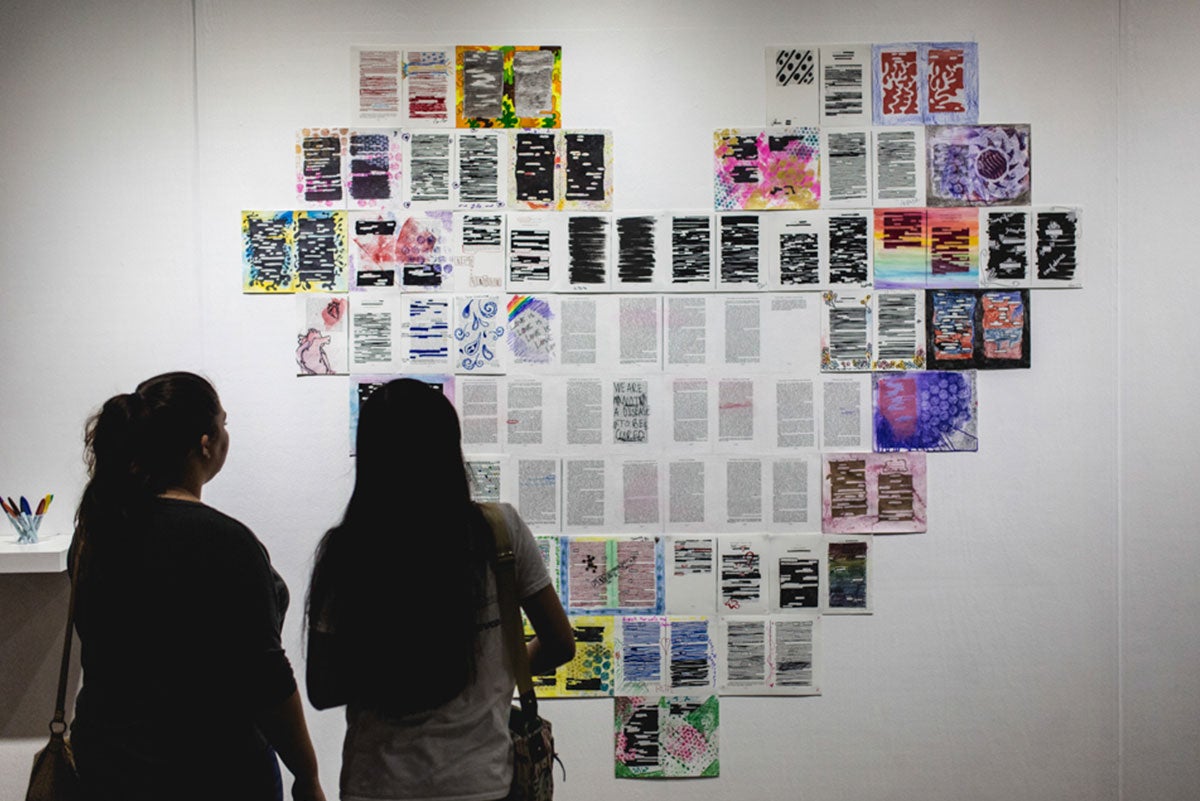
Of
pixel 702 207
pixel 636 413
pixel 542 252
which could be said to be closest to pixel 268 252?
pixel 542 252

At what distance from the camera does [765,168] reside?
8.74ft

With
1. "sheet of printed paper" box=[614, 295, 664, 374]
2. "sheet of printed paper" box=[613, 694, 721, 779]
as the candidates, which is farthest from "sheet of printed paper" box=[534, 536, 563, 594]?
"sheet of printed paper" box=[614, 295, 664, 374]

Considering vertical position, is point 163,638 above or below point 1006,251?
below

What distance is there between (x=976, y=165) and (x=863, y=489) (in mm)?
1012

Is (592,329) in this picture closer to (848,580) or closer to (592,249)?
(592,249)

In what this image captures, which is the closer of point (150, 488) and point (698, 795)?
point (150, 488)

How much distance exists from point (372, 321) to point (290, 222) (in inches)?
14.9

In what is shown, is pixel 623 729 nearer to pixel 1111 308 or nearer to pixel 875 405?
pixel 875 405

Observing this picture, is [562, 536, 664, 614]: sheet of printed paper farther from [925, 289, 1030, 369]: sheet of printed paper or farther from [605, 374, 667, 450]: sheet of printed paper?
[925, 289, 1030, 369]: sheet of printed paper

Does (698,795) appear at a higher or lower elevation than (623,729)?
lower

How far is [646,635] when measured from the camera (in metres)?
2.65

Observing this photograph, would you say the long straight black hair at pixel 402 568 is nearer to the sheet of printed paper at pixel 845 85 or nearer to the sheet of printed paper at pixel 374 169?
the sheet of printed paper at pixel 374 169

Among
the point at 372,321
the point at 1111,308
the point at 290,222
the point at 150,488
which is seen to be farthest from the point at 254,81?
the point at 1111,308

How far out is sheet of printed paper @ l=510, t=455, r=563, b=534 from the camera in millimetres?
2648
